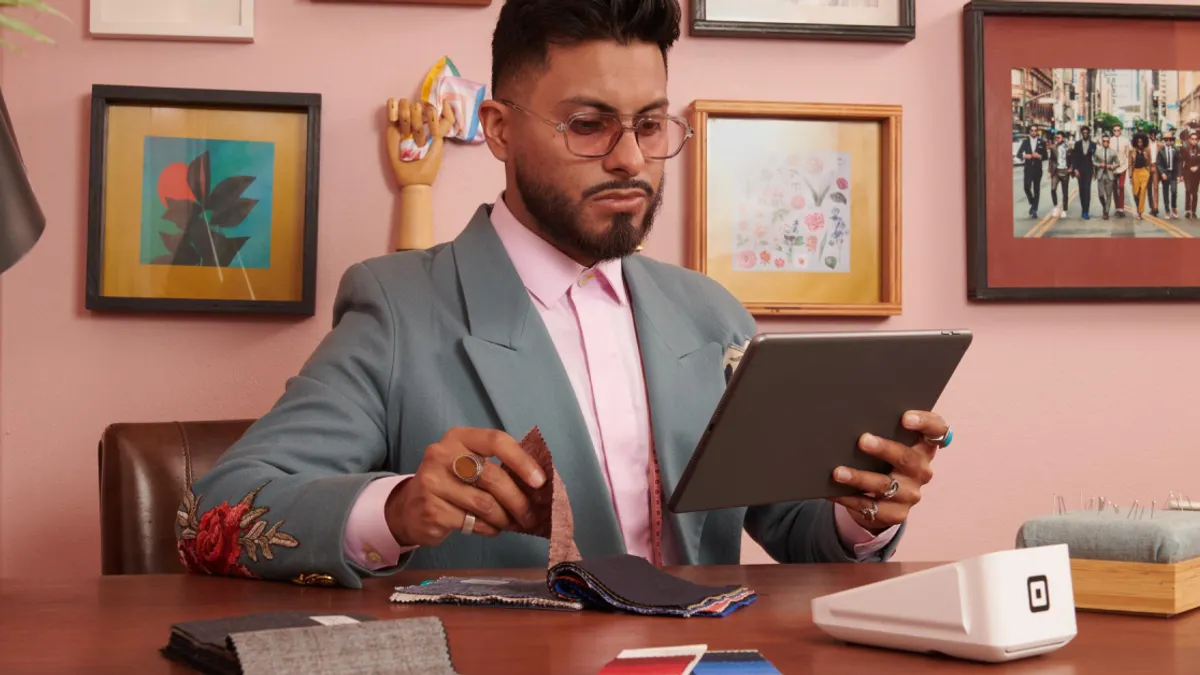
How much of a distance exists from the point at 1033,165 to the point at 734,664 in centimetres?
185

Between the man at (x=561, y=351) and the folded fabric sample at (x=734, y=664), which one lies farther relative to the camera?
the man at (x=561, y=351)

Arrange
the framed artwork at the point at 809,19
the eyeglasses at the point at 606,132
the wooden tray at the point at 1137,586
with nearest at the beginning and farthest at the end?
the wooden tray at the point at 1137,586, the eyeglasses at the point at 606,132, the framed artwork at the point at 809,19

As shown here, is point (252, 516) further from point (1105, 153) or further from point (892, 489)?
point (1105, 153)

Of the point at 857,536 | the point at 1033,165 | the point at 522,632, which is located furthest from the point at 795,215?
the point at 522,632

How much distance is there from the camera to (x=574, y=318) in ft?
5.62

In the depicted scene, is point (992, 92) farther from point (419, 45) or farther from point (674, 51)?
point (419, 45)

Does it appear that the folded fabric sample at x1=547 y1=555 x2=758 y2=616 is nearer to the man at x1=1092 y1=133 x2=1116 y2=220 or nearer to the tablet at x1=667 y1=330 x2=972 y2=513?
the tablet at x1=667 y1=330 x2=972 y2=513

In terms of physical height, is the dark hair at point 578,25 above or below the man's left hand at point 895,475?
above

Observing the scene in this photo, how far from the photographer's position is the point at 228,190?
7.11ft

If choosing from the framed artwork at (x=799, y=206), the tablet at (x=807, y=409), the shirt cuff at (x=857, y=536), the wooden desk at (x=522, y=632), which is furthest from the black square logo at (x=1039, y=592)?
the framed artwork at (x=799, y=206)

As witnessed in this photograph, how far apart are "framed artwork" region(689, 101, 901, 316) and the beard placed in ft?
1.95

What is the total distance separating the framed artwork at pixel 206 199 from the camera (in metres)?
2.13

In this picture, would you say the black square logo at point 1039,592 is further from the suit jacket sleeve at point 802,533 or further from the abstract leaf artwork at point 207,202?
the abstract leaf artwork at point 207,202

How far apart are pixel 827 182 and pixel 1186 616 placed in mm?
1405
